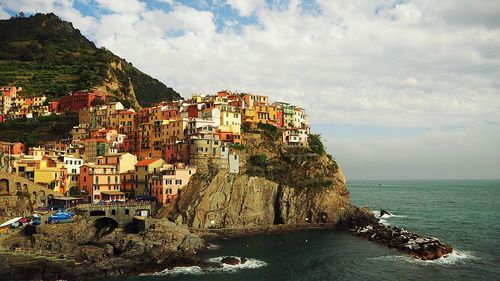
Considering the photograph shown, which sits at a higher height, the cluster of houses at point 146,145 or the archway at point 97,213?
the cluster of houses at point 146,145

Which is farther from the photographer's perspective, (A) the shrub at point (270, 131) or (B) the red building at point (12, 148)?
(A) the shrub at point (270, 131)

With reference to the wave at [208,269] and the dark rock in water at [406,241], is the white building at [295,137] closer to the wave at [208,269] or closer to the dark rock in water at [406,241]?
the dark rock in water at [406,241]

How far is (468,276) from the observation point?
53156 millimetres

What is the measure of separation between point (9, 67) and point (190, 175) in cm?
8808

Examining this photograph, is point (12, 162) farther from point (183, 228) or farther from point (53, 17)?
point (53, 17)

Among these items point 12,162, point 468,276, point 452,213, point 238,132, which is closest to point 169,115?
point 238,132

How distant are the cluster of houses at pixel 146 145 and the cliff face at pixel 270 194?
12.2 feet

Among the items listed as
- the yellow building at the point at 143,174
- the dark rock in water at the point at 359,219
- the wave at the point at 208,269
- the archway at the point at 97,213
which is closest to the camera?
the wave at the point at 208,269

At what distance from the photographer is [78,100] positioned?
109688mm

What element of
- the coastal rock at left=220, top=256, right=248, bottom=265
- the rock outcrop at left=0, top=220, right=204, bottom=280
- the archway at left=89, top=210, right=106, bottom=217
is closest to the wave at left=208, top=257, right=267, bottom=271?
the coastal rock at left=220, top=256, right=248, bottom=265

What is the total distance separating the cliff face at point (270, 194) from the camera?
77.4 meters

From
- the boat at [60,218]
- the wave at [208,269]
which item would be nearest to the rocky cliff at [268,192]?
the boat at [60,218]

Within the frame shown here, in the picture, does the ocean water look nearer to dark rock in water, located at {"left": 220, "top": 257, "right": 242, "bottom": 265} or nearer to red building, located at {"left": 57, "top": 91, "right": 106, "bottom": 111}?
dark rock in water, located at {"left": 220, "top": 257, "right": 242, "bottom": 265}

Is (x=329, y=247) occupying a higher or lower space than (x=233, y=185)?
lower
